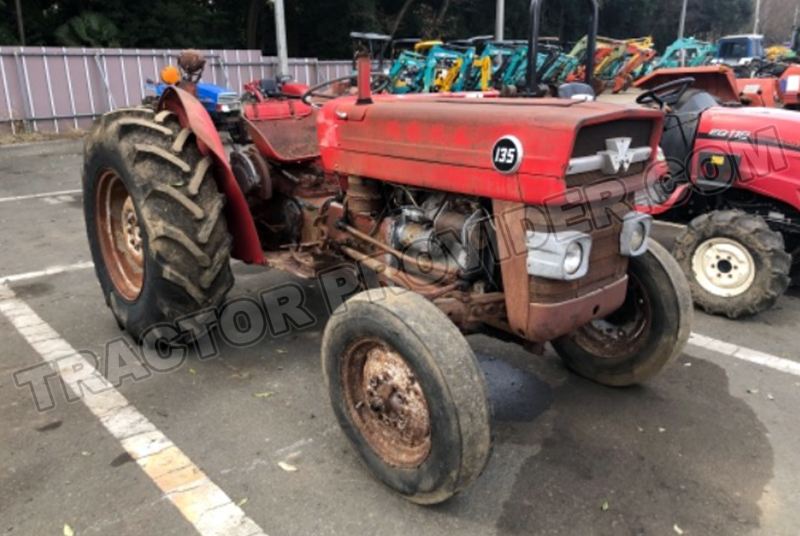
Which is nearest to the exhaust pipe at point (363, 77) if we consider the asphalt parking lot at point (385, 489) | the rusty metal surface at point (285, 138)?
the rusty metal surface at point (285, 138)

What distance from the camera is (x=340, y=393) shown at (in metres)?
2.93

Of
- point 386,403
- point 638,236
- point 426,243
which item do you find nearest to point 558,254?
point 638,236

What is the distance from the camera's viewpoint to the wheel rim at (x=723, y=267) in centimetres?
488

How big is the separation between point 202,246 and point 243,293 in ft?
5.57

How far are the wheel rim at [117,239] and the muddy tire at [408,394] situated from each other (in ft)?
6.78

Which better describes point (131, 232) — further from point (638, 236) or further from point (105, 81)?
point (105, 81)

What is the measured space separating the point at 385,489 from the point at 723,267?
11.4 ft

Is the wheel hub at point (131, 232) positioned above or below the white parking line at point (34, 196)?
above

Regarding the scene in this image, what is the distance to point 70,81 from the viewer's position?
15.3 metres

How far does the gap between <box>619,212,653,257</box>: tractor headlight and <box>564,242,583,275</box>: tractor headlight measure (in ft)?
1.35

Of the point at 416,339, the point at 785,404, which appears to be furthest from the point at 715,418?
the point at 416,339

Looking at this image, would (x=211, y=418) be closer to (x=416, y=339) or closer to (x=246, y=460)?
(x=246, y=460)

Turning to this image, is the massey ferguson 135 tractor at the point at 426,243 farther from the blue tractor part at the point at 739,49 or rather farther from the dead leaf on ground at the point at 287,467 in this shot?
the blue tractor part at the point at 739,49

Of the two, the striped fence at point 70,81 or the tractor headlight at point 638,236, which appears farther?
the striped fence at point 70,81
